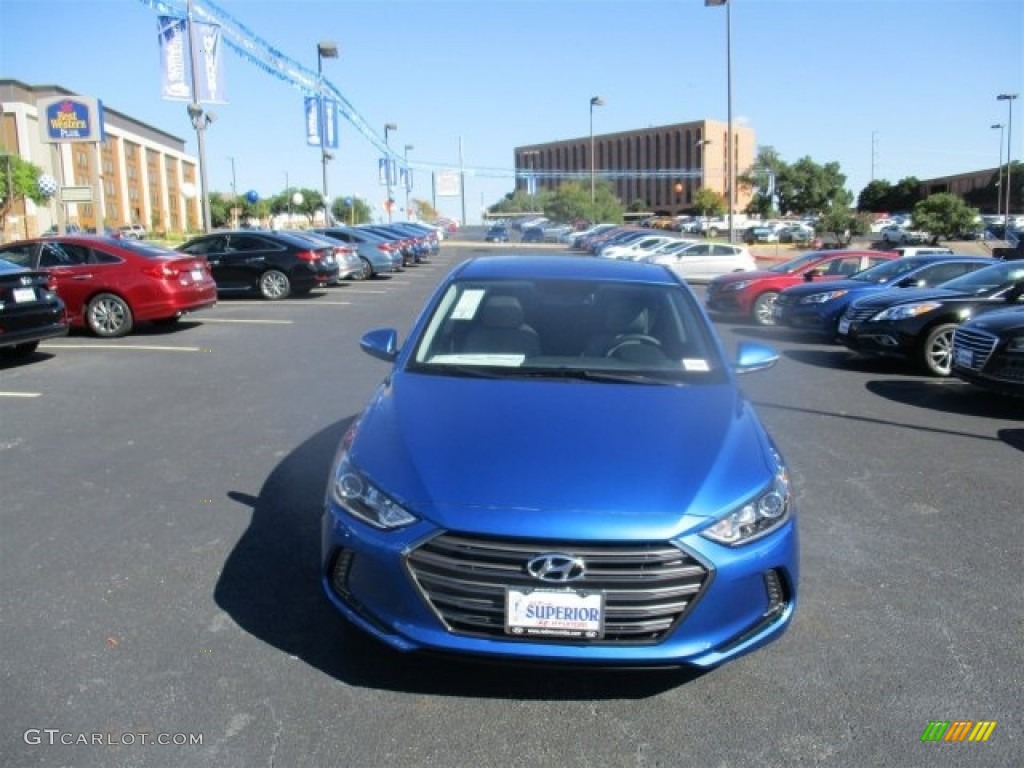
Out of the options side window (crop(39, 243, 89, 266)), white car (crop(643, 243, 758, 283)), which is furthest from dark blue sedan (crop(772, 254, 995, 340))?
white car (crop(643, 243, 758, 283))

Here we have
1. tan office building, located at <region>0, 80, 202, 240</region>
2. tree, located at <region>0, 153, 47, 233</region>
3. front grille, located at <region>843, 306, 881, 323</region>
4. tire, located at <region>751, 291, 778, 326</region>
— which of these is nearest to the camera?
front grille, located at <region>843, 306, 881, 323</region>

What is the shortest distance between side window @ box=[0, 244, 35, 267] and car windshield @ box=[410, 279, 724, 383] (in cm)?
1000

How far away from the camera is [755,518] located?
3.00 m

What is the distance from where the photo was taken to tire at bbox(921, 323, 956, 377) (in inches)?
383

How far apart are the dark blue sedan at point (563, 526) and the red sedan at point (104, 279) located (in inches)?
379

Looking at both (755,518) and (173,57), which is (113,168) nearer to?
(173,57)

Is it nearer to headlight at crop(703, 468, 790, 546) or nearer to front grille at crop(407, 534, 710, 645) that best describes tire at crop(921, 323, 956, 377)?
headlight at crop(703, 468, 790, 546)

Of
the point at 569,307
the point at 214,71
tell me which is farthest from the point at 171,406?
the point at 214,71

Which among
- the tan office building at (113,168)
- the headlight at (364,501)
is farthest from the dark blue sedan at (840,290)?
the tan office building at (113,168)

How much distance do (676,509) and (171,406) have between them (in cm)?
603

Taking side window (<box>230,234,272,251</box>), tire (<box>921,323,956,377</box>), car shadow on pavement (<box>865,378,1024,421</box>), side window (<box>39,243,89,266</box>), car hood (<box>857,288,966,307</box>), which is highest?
side window (<box>230,234,272,251</box>)

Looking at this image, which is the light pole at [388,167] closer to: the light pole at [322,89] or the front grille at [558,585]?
the light pole at [322,89]

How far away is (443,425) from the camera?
3.36 meters

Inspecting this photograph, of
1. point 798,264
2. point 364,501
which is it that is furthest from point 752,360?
point 798,264
